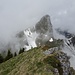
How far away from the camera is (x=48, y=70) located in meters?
159

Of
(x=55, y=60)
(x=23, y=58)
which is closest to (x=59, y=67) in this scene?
(x=55, y=60)

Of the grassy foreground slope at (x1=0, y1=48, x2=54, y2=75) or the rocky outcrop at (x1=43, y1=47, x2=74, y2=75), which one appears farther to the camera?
the rocky outcrop at (x1=43, y1=47, x2=74, y2=75)

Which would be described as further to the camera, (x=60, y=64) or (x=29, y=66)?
(x=29, y=66)

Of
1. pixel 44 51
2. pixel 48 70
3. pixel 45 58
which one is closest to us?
pixel 48 70

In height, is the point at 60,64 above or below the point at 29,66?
below

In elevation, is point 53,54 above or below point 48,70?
above

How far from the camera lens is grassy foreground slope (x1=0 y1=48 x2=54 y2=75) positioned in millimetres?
161125

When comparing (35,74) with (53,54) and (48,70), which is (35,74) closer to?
(48,70)

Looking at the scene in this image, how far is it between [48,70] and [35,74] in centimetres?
664

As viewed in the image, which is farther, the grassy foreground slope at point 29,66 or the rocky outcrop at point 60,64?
the rocky outcrop at point 60,64

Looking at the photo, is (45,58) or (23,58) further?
(23,58)

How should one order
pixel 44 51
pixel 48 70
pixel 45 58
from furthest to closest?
pixel 44 51 < pixel 45 58 < pixel 48 70

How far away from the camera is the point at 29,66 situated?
559ft

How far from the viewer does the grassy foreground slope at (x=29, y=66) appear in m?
161
